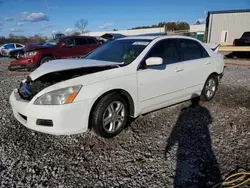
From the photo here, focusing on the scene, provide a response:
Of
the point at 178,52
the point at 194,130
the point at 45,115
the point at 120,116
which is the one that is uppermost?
the point at 178,52

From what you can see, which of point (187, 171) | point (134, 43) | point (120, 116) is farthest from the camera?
point (134, 43)

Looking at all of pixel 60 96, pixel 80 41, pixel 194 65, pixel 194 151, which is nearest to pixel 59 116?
pixel 60 96

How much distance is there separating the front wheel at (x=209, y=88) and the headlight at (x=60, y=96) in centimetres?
316

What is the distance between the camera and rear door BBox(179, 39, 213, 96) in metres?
4.02

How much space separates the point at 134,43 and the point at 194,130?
1893 mm

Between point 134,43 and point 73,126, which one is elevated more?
point 134,43

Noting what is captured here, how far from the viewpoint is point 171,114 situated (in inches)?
160

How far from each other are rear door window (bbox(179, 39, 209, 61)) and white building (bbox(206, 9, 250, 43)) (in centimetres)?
1949

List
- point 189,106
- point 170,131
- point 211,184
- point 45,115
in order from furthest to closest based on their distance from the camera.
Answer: point 189,106, point 170,131, point 45,115, point 211,184

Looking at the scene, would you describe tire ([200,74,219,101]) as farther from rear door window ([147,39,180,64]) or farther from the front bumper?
the front bumper

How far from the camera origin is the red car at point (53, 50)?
28.1 feet

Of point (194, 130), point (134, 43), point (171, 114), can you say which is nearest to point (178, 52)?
point (134, 43)

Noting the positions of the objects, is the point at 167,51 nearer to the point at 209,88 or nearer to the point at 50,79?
the point at 209,88

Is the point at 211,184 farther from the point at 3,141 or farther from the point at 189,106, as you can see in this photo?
the point at 3,141
